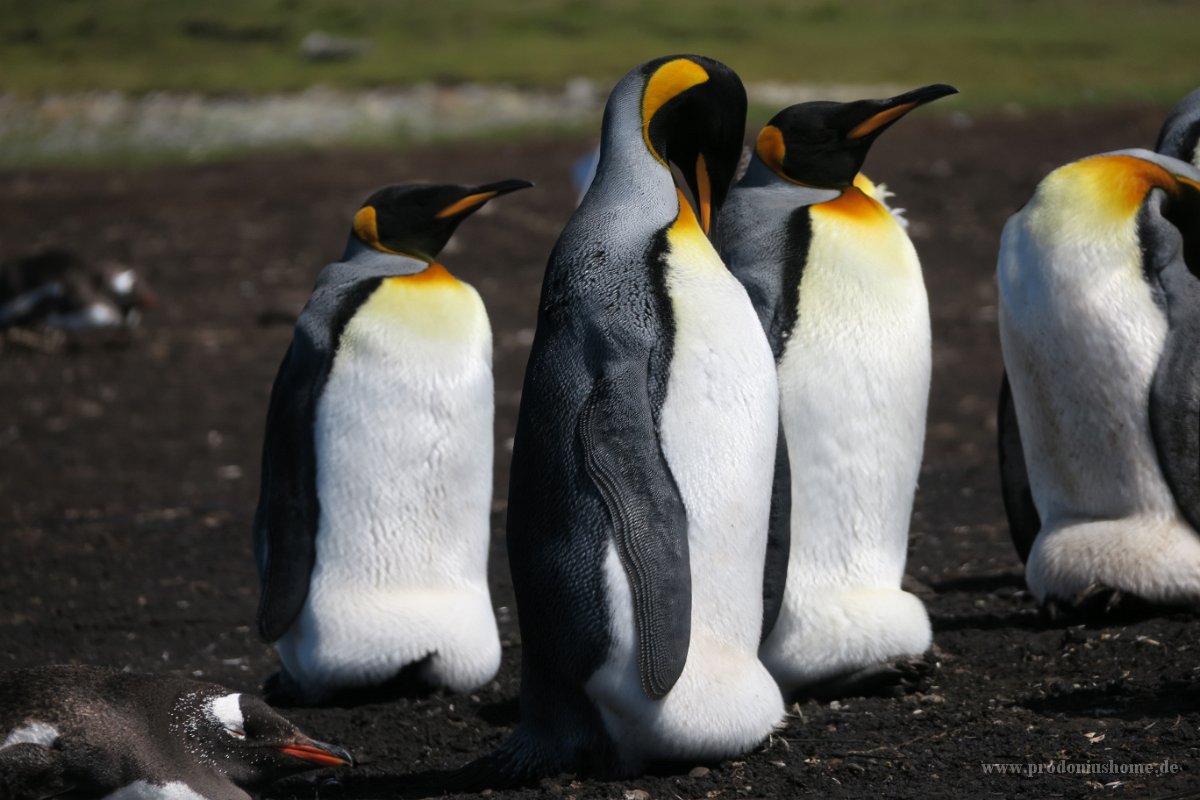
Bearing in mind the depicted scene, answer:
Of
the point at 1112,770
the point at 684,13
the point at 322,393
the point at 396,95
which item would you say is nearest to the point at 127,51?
the point at 396,95

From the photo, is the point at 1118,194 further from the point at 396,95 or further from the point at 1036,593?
the point at 396,95

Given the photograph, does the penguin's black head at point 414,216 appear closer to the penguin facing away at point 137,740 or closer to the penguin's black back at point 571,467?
the penguin's black back at point 571,467

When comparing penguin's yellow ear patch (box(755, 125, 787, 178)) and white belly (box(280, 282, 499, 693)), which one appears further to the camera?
white belly (box(280, 282, 499, 693))

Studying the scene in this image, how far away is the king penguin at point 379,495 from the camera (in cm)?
471

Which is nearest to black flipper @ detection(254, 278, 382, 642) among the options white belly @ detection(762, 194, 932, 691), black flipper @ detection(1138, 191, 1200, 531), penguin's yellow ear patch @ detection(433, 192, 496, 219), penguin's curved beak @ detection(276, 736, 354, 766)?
penguin's yellow ear patch @ detection(433, 192, 496, 219)

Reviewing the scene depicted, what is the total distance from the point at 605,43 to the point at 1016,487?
30.3 meters

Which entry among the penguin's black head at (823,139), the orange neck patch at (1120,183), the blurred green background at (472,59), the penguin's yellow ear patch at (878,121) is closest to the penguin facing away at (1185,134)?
the orange neck patch at (1120,183)

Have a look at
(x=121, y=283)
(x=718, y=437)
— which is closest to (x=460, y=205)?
(x=718, y=437)

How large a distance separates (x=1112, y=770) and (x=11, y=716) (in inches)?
93.1

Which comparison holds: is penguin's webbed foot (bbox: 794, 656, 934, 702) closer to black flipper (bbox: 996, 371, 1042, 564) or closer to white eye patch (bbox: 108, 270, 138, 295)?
black flipper (bbox: 996, 371, 1042, 564)

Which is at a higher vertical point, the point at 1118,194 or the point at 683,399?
the point at 1118,194

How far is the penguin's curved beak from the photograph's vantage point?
3828 mm

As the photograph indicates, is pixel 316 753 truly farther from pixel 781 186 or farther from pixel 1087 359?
pixel 1087 359

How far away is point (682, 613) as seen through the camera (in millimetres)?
3461
